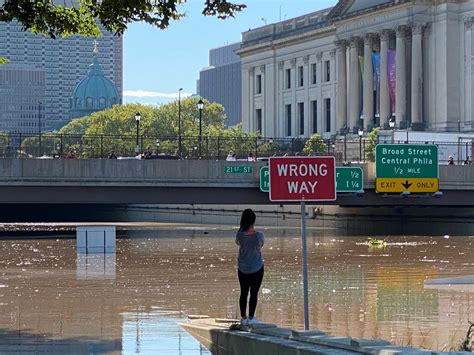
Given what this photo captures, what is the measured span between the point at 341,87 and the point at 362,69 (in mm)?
6846

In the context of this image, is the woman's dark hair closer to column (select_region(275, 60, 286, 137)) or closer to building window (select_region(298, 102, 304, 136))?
building window (select_region(298, 102, 304, 136))

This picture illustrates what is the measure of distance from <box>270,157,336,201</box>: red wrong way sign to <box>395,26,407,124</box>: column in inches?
4597

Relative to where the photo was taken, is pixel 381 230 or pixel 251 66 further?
pixel 251 66

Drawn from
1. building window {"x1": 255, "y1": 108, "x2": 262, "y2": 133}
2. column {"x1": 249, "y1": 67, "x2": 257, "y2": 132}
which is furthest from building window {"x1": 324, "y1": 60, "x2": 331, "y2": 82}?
building window {"x1": 255, "y1": 108, "x2": 262, "y2": 133}

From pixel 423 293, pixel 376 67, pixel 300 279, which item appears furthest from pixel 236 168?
pixel 376 67

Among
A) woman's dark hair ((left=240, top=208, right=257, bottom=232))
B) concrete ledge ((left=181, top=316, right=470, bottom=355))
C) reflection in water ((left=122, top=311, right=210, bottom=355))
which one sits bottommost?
reflection in water ((left=122, top=311, right=210, bottom=355))

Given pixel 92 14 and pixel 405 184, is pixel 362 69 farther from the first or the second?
pixel 92 14

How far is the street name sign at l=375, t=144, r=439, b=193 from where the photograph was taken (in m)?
70.6

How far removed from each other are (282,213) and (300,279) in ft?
208

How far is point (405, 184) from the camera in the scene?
70.8m

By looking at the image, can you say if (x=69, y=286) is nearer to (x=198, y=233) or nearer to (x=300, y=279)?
(x=300, y=279)

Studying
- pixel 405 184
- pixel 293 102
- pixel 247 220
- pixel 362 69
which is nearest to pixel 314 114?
pixel 293 102

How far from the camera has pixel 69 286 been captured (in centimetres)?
3653

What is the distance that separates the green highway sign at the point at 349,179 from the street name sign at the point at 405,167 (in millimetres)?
1226
